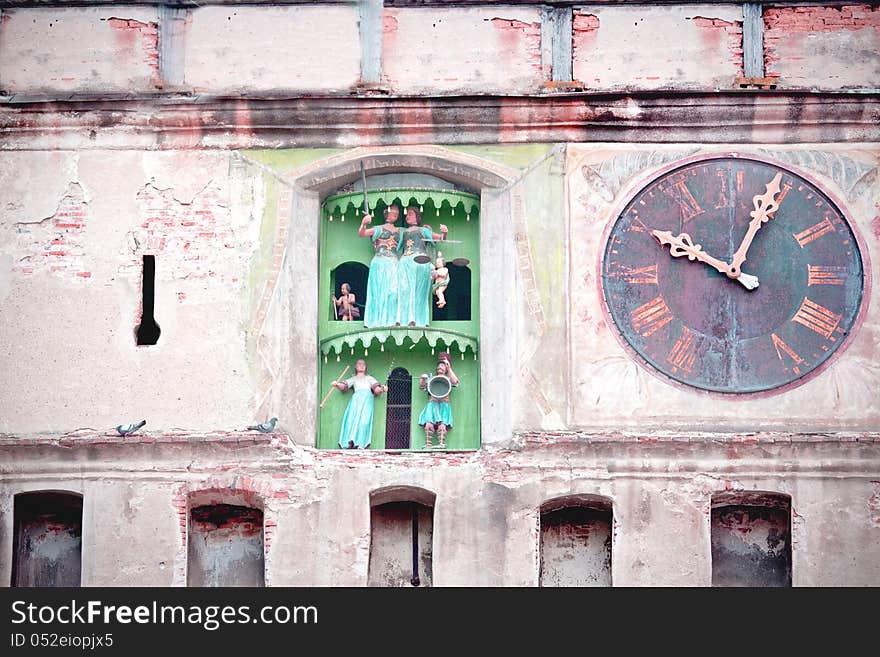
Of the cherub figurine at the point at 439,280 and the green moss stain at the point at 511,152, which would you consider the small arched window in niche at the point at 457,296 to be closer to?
the cherub figurine at the point at 439,280

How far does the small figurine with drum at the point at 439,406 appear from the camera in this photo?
26.6 meters

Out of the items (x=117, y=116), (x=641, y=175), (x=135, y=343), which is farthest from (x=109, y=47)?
(x=641, y=175)

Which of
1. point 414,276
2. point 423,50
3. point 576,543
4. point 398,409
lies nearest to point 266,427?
point 398,409

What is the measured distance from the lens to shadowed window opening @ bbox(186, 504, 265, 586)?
26.0 metres

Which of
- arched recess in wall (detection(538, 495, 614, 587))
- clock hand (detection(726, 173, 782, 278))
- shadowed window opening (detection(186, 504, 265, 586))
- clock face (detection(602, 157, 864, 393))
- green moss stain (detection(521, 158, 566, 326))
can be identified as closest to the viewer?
arched recess in wall (detection(538, 495, 614, 587))

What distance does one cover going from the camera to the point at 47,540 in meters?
26.3

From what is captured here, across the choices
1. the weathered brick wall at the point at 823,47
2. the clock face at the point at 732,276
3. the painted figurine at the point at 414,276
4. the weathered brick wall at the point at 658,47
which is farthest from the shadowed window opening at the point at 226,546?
the weathered brick wall at the point at 823,47

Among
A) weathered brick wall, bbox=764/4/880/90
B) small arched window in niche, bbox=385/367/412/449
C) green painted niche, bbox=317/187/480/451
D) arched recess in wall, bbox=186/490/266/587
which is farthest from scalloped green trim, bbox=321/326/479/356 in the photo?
weathered brick wall, bbox=764/4/880/90

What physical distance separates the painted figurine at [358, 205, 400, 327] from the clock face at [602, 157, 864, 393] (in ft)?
5.60

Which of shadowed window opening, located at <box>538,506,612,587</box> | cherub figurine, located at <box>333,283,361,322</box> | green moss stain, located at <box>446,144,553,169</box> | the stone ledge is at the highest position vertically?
green moss stain, located at <box>446,144,553,169</box>

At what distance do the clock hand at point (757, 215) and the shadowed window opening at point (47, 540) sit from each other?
17.8 ft

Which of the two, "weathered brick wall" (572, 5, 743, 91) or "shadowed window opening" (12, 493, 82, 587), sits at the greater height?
"weathered brick wall" (572, 5, 743, 91)

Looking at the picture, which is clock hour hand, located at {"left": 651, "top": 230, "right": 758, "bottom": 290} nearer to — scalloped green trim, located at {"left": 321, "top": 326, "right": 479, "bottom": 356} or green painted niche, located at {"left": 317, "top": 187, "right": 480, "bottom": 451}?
green painted niche, located at {"left": 317, "top": 187, "right": 480, "bottom": 451}

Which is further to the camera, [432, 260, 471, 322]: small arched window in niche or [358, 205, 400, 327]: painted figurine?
[432, 260, 471, 322]: small arched window in niche
